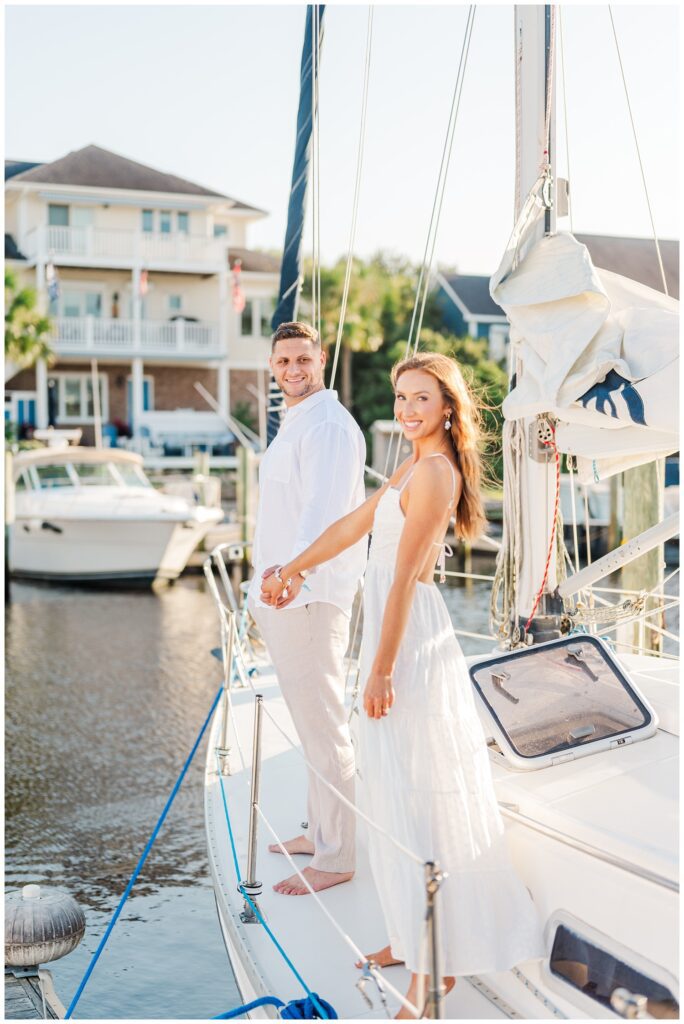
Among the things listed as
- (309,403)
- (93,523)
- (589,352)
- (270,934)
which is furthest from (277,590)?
(93,523)

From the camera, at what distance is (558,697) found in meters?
3.36

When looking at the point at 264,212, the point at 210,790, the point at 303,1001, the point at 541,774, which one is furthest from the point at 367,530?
the point at 264,212

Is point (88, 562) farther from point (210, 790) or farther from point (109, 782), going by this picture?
point (210, 790)

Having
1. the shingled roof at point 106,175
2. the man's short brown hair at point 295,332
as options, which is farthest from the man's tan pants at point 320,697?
the shingled roof at point 106,175

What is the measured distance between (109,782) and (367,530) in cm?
567

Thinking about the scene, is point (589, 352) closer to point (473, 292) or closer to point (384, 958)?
point (384, 958)

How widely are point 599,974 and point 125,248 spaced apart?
30.7 m

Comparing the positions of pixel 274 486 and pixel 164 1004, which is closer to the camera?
pixel 274 486

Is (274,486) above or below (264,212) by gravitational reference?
below

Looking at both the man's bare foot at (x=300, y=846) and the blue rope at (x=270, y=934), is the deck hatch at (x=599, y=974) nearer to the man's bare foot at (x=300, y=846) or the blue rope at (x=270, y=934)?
A: the blue rope at (x=270, y=934)

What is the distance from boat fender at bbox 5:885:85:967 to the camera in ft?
13.6

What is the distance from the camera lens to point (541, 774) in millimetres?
3104

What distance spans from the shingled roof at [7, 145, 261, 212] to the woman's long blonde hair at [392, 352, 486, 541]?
102ft

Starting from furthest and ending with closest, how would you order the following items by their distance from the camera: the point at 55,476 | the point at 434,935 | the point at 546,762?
the point at 55,476
the point at 546,762
the point at 434,935
